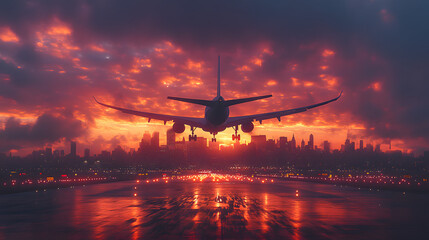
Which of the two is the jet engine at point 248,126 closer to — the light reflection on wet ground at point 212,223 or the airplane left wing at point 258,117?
the airplane left wing at point 258,117

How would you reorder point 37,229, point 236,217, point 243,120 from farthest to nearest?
point 243,120, point 236,217, point 37,229

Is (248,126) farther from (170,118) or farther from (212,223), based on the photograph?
(212,223)

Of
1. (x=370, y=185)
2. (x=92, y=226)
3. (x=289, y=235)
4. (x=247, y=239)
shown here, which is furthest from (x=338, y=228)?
(x=370, y=185)

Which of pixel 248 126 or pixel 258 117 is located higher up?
pixel 258 117

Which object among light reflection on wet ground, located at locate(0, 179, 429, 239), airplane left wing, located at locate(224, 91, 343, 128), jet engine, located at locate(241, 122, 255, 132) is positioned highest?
airplane left wing, located at locate(224, 91, 343, 128)

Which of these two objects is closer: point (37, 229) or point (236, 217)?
point (37, 229)

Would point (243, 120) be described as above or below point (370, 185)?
above

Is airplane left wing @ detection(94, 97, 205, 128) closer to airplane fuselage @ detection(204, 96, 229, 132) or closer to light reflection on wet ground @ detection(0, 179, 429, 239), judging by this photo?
airplane fuselage @ detection(204, 96, 229, 132)

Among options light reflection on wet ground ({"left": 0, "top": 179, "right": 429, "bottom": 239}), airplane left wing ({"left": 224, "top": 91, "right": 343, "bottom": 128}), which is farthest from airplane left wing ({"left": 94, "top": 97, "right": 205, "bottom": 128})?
light reflection on wet ground ({"left": 0, "top": 179, "right": 429, "bottom": 239})

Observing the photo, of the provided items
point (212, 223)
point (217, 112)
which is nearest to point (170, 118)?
point (217, 112)

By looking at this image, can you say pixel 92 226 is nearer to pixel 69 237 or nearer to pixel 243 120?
pixel 69 237

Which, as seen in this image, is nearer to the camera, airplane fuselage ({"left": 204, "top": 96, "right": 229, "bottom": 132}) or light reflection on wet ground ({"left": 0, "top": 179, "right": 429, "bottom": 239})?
light reflection on wet ground ({"left": 0, "top": 179, "right": 429, "bottom": 239})
